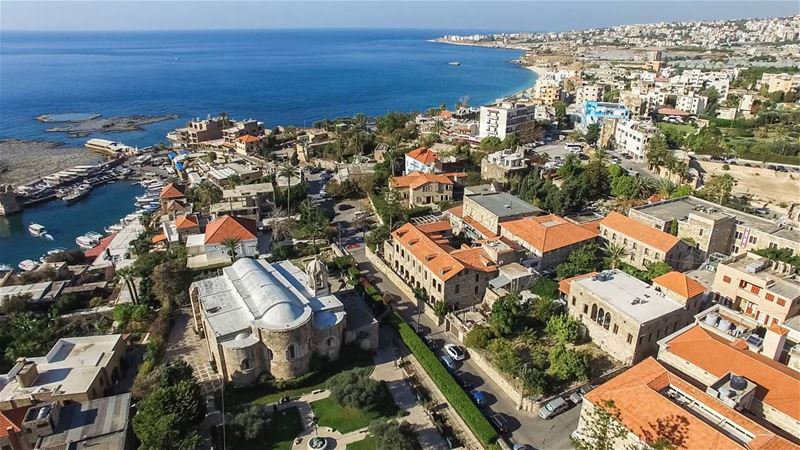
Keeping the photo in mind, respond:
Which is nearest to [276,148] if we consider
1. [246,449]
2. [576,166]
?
[576,166]

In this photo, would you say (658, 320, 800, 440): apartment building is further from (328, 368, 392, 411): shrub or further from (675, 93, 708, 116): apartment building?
(675, 93, 708, 116): apartment building

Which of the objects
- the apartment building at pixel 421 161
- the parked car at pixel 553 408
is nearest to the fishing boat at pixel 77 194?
the apartment building at pixel 421 161

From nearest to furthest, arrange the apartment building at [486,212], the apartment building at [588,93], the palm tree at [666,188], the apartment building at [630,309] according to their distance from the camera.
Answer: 1. the apartment building at [630,309]
2. the apartment building at [486,212]
3. the palm tree at [666,188]
4. the apartment building at [588,93]

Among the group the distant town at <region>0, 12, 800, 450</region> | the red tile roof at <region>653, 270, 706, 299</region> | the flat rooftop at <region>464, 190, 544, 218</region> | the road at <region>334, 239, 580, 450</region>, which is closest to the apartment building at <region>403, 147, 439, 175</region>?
the distant town at <region>0, 12, 800, 450</region>

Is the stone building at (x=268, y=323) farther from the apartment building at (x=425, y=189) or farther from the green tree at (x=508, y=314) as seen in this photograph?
the apartment building at (x=425, y=189)

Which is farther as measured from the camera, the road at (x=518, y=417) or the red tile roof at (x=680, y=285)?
the red tile roof at (x=680, y=285)

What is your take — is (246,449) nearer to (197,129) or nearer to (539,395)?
(539,395)

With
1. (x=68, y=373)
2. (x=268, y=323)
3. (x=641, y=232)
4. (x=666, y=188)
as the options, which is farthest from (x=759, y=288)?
(x=68, y=373)
